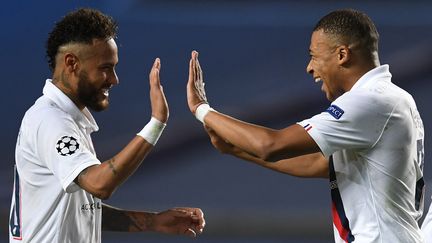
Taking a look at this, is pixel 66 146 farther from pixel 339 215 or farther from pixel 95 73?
pixel 339 215

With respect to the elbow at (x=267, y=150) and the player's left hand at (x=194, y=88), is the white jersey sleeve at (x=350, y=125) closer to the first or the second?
the elbow at (x=267, y=150)

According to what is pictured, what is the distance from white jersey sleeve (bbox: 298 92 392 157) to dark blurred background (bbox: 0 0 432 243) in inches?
78.0

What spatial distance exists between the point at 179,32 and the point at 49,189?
1997 millimetres

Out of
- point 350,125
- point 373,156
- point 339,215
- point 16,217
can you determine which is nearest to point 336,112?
point 350,125

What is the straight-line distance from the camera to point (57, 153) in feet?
7.59

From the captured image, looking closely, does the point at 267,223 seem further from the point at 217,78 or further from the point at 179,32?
the point at 179,32

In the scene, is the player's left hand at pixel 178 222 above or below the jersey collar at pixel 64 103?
below

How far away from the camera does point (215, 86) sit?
4.28m

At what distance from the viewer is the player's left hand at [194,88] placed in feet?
8.05

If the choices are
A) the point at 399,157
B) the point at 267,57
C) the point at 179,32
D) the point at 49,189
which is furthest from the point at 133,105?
the point at 399,157

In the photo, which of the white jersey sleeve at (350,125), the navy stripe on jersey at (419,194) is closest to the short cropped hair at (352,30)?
the white jersey sleeve at (350,125)

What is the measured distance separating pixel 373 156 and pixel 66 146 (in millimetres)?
817

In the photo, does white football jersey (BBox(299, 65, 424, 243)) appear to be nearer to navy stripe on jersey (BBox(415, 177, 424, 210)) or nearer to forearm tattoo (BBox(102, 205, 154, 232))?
→ navy stripe on jersey (BBox(415, 177, 424, 210))

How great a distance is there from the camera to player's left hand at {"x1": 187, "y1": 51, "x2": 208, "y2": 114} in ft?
8.05
